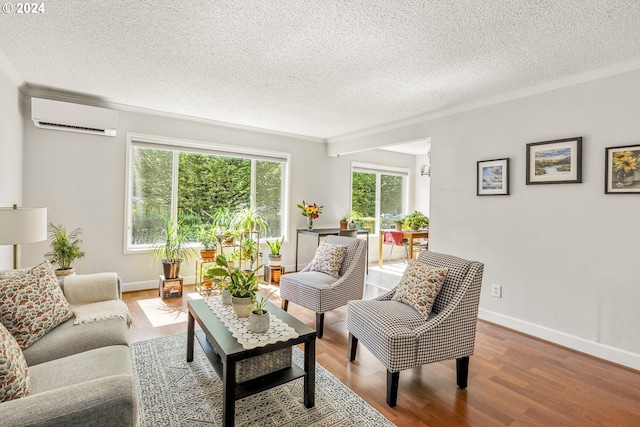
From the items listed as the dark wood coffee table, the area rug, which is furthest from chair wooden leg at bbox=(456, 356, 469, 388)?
the dark wood coffee table

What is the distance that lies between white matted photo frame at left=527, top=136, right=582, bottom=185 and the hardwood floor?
1.54 metres

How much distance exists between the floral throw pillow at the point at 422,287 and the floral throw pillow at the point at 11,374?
83.4 inches

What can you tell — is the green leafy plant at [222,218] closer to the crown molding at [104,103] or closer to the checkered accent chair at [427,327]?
the crown molding at [104,103]

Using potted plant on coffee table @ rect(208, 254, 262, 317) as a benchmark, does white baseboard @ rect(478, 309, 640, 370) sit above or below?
below

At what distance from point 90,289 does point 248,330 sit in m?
1.41

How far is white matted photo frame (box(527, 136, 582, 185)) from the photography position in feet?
9.33

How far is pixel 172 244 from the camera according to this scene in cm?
421

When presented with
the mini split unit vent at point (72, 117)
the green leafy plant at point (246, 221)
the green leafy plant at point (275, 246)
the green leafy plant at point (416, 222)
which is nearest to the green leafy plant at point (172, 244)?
the green leafy plant at point (246, 221)

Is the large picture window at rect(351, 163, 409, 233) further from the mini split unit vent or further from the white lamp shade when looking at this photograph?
the white lamp shade

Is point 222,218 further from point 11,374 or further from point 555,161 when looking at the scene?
point 555,161

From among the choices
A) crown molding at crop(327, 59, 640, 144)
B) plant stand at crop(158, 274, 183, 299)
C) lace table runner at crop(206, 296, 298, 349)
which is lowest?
plant stand at crop(158, 274, 183, 299)

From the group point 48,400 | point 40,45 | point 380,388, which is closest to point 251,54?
point 40,45

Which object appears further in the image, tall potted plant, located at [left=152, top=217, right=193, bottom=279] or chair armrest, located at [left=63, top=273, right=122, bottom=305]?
tall potted plant, located at [left=152, top=217, right=193, bottom=279]

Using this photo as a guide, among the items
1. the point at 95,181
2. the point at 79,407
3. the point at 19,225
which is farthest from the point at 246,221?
the point at 79,407
